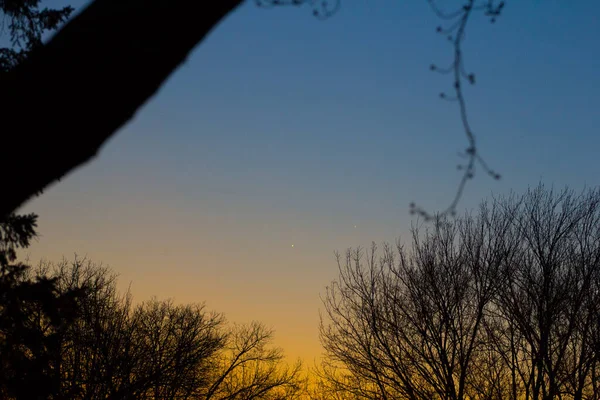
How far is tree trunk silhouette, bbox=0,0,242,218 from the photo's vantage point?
78.5 inches

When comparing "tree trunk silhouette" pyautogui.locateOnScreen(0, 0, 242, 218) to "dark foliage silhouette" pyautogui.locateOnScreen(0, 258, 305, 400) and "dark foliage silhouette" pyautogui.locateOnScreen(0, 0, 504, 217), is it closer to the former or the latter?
"dark foliage silhouette" pyautogui.locateOnScreen(0, 0, 504, 217)

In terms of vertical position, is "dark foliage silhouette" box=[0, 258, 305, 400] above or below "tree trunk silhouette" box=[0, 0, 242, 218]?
above

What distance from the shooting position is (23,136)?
200 centimetres

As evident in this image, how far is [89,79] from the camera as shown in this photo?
1991 mm

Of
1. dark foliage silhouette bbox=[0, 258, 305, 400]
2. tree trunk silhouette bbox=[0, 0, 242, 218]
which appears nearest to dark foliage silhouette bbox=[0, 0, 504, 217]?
tree trunk silhouette bbox=[0, 0, 242, 218]

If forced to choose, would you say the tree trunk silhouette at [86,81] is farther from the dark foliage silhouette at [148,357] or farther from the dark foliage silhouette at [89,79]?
the dark foliage silhouette at [148,357]

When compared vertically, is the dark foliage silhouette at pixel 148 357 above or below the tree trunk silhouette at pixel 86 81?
above

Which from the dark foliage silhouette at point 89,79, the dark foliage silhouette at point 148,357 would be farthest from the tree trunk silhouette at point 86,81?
the dark foliage silhouette at point 148,357

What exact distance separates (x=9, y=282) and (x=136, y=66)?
17.8 feet

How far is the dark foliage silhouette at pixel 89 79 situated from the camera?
2.00m

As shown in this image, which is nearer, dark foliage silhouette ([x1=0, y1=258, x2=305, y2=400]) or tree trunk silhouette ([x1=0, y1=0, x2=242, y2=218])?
tree trunk silhouette ([x1=0, y1=0, x2=242, y2=218])

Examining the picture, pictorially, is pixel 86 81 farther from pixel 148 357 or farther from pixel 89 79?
pixel 148 357

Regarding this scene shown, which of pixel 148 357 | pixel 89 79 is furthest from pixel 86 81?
pixel 148 357

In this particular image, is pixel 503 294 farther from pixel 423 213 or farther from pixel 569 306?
pixel 423 213
